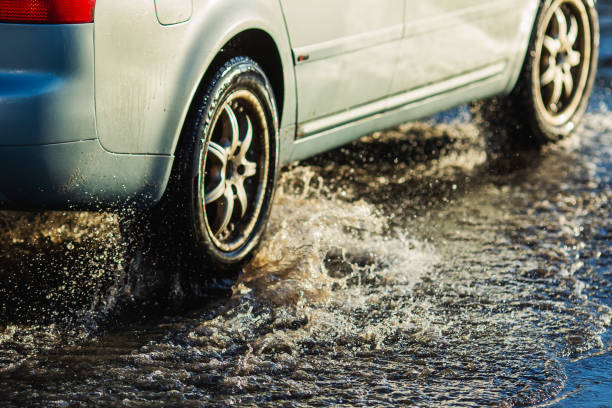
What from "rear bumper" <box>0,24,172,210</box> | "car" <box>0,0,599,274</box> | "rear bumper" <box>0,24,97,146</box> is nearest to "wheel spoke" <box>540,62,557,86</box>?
"car" <box>0,0,599,274</box>

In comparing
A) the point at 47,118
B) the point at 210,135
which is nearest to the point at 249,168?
the point at 210,135

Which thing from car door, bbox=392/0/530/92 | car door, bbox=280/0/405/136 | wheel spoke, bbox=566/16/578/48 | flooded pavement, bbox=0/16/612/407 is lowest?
flooded pavement, bbox=0/16/612/407

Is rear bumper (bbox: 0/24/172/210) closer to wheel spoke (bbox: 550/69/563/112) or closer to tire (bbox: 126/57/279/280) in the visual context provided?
tire (bbox: 126/57/279/280)

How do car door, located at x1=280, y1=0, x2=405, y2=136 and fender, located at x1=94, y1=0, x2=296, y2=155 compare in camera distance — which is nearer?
A: fender, located at x1=94, y1=0, x2=296, y2=155

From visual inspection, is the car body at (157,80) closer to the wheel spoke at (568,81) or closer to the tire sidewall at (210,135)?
the tire sidewall at (210,135)

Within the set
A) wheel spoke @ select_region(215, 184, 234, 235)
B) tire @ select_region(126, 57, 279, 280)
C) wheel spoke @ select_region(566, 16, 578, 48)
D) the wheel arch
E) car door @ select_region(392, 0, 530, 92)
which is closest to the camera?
the wheel arch

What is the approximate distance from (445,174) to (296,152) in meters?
1.54

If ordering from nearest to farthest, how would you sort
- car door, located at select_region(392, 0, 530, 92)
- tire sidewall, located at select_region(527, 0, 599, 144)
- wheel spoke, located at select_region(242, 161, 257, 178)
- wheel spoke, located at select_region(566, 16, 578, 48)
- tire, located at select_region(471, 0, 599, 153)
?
wheel spoke, located at select_region(242, 161, 257, 178), car door, located at select_region(392, 0, 530, 92), tire sidewall, located at select_region(527, 0, 599, 144), tire, located at select_region(471, 0, 599, 153), wheel spoke, located at select_region(566, 16, 578, 48)

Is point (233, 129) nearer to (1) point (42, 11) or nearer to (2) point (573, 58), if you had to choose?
(1) point (42, 11)

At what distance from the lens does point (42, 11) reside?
3.30 m

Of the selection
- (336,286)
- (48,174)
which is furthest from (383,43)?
(48,174)

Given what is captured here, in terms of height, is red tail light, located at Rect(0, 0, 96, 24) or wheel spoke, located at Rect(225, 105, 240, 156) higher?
red tail light, located at Rect(0, 0, 96, 24)

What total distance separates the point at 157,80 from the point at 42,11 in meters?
0.48

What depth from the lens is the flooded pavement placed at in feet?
10.7
